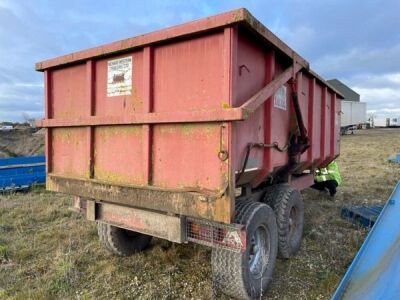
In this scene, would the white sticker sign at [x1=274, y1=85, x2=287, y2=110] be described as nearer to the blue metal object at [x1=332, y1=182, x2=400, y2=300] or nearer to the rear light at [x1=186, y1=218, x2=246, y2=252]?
the rear light at [x1=186, y1=218, x2=246, y2=252]

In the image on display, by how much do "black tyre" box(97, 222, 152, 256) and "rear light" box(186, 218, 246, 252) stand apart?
4.38 ft

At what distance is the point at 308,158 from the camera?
4.94 metres

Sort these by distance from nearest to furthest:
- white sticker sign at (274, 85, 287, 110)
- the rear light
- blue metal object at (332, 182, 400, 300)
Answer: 1. blue metal object at (332, 182, 400, 300)
2. the rear light
3. white sticker sign at (274, 85, 287, 110)

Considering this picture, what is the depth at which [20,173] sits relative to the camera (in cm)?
838

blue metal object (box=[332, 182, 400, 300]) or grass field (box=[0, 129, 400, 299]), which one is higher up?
blue metal object (box=[332, 182, 400, 300])

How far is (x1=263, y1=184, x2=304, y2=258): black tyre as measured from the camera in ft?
13.1

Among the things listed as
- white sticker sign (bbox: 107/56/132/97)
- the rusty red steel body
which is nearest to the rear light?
the rusty red steel body

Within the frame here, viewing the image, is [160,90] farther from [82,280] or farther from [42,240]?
[42,240]

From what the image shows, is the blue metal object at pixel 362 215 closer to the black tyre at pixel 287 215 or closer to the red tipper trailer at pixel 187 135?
the black tyre at pixel 287 215

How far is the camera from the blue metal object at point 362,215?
538 cm

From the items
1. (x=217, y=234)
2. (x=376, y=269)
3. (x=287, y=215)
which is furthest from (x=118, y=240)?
(x=376, y=269)

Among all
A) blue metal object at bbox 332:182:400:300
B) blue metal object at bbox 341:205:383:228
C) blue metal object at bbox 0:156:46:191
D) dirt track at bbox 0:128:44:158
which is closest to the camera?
blue metal object at bbox 332:182:400:300

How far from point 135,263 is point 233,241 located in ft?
5.50

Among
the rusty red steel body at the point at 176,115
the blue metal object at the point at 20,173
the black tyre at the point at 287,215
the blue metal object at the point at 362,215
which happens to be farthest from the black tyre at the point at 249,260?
the blue metal object at the point at 20,173
